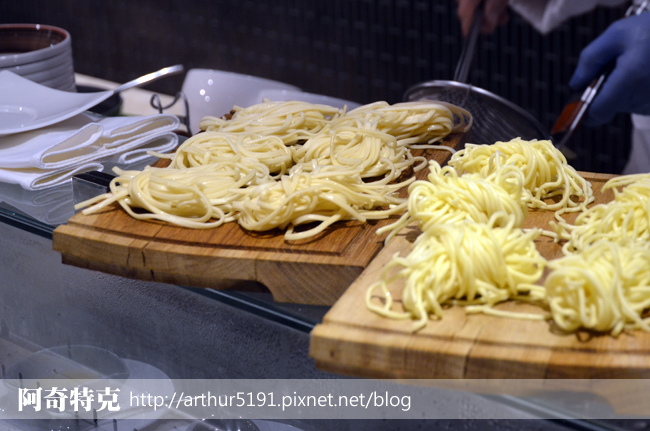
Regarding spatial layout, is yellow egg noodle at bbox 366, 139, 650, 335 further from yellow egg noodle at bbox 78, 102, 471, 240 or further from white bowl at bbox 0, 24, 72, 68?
white bowl at bbox 0, 24, 72, 68

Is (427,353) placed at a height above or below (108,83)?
above

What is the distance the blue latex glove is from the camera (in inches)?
74.3

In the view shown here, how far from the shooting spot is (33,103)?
1.54 metres

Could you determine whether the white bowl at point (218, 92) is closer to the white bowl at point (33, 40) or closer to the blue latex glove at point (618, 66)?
the white bowl at point (33, 40)

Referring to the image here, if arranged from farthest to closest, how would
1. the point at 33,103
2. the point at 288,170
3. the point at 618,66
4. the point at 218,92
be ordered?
the point at 218,92, the point at 618,66, the point at 33,103, the point at 288,170

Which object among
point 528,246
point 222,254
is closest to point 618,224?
point 528,246

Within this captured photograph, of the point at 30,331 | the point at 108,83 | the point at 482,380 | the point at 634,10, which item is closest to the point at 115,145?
the point at 30,331

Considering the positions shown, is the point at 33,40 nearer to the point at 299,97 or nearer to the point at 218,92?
the point at 218,92

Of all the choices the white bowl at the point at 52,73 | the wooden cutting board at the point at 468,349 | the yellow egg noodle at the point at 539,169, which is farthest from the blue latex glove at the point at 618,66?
the white bowl at the point at 52,73

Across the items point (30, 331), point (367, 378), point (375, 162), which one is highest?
point (375, 162)

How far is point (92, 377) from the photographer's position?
46.3 inches

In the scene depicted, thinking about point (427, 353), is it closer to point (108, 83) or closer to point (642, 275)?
point (642, 275)

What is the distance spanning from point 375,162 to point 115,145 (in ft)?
1.74

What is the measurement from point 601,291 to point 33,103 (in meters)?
1.24
